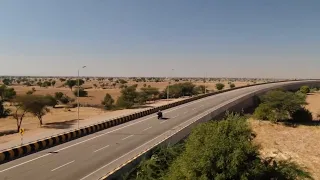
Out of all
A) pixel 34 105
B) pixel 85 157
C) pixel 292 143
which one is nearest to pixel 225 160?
pixel 85 157

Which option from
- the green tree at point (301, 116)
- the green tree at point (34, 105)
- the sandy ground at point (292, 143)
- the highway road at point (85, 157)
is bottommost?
the sandy ground at point (292, 143)

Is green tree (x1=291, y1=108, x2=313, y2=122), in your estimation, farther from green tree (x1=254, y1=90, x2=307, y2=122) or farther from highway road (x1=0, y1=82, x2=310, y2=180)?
highway road (x1=0, y1=82, x2=310, y2=180)

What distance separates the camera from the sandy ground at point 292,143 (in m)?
27.5

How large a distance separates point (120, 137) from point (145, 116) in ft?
49.7

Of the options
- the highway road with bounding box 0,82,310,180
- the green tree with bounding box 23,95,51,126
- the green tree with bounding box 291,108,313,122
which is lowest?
the green tree with bounding box 291,108,313,122

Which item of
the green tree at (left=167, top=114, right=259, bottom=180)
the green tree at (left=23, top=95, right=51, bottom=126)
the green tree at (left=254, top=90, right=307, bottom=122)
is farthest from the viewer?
the green tree at (left=254, top=90, right=307, bottom=122)

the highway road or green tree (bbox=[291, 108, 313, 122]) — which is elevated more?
the highway road

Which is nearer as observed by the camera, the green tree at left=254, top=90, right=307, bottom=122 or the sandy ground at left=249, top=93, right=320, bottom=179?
the sandy ground at left=249, top=93, right=320, bottom=179

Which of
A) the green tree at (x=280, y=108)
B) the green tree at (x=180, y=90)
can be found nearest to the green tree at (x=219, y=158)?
the green tree at (x=280, y=108)

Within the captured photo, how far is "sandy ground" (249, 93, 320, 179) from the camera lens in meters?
27.5

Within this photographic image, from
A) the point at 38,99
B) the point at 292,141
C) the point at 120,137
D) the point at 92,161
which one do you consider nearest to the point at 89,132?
the point at 120,137

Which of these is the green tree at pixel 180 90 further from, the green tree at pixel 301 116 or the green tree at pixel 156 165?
the green tree at pixel 156 165

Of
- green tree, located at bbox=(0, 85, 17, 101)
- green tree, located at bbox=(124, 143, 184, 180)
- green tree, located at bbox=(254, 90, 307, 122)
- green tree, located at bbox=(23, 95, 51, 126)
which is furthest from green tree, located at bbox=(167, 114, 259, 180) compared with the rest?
green tree, located at bbox=(0, 85, 17, 101)

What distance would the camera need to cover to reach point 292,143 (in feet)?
116
